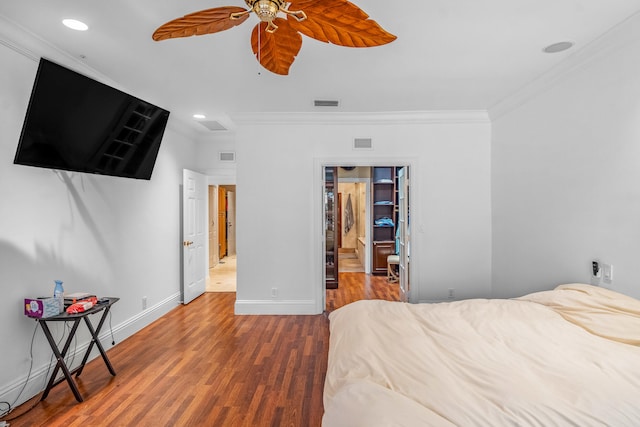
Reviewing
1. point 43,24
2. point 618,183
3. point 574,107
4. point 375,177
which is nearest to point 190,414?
point 43,24

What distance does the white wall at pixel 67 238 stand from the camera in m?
2.31

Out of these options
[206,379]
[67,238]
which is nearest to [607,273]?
[206,379]

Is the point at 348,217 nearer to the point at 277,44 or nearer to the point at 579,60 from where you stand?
the point at 579,60

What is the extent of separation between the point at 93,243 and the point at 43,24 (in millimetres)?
1860

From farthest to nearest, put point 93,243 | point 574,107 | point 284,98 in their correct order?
1. point 284,98
2. point 93,243
3. point 574,107

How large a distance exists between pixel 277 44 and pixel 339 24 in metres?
0.38

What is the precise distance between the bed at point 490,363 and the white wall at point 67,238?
91.1 inches

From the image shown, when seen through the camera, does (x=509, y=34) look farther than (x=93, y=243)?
No

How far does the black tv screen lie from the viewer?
7.54ft

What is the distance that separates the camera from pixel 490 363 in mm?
1554

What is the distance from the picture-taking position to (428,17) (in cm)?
215

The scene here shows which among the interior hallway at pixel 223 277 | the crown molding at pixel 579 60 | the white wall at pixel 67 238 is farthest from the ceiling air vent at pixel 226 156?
the crown molding at pixel 579 60

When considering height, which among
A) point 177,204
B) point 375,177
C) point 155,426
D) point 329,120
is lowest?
point 155,426

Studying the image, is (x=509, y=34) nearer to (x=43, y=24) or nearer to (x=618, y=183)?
(x=618, y=183)
